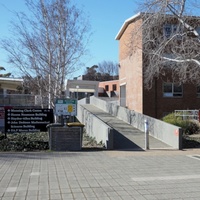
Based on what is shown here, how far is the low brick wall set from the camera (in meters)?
12.4

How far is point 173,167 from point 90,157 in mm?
2845

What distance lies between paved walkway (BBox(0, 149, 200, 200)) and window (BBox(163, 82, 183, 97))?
18.7m

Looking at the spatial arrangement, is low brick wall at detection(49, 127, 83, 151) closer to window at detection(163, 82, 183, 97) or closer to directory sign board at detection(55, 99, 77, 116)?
directory sign board at detection(55, 99, 77, 116)

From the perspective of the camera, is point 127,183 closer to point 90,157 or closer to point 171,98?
point 90,157

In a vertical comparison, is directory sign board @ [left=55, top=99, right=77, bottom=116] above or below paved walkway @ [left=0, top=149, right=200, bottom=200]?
above

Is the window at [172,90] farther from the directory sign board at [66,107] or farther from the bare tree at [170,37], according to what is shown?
the directory sign board at [66,107]

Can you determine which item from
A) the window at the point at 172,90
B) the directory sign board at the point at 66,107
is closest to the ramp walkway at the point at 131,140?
the directory sign board at the point at 66,107

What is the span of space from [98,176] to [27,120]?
641 cm

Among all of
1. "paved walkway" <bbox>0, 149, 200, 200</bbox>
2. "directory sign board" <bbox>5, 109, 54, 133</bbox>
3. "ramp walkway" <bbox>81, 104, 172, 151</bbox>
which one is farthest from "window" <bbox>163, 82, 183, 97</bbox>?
"paved walkway" <bbox>0, 149, 200, 200</bbox>

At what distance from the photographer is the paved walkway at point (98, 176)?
6.50 m

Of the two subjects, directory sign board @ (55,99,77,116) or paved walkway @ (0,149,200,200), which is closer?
paved walkway @ (0,149,200,200)

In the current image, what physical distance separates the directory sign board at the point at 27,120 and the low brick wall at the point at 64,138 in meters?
1.50

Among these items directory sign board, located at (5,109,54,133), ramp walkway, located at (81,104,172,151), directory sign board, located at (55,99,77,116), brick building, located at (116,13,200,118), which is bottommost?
ramp walkway, located at (81,104,172,151)

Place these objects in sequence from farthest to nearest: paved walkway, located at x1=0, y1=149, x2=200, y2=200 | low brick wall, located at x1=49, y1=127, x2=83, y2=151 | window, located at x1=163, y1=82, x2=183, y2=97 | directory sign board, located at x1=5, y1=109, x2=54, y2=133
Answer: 1. window, located at x1=163, y1=82, x2=183, y2=97
2. directory sign board, located at x1=5, y1=109, x2=54, y2=133
3. low brick wall, located at x1=49, y1=127, x2=83, y2=151
4. paved walkway, located at x1=0, y1=149, x2=200, y2=200
